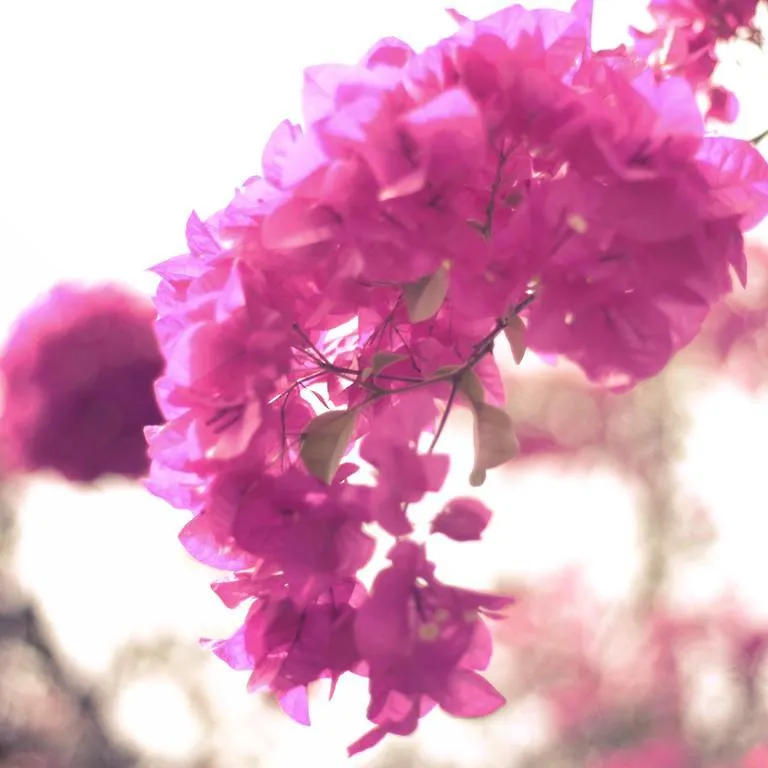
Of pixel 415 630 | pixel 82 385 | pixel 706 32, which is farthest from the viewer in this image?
pixel 82 385

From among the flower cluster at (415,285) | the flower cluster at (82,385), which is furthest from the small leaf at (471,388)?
the flower cluster at (82,385)

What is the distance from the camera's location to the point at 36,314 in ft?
3.91

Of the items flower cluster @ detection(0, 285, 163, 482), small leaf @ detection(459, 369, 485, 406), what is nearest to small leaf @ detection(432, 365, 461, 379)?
small leaf @ detection(459, 369, 485, 406)

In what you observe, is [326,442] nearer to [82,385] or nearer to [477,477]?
[477,477]

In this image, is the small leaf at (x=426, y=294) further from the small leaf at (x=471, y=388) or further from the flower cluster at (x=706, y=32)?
the flower cluster at (x=706, y=32)

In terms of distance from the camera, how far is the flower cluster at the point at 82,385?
113 centimetres

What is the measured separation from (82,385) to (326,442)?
81cm

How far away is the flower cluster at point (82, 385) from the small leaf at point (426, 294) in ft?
2.67

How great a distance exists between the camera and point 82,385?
1122 mm

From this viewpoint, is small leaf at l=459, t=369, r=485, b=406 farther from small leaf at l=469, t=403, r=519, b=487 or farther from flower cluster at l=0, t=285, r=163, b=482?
flower cluster at l=0, t=285, r=163, b=482

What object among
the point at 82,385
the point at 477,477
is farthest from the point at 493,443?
the point at 82,385

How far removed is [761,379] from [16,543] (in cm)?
104

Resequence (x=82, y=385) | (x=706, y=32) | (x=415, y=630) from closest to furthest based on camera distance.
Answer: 1. (x=415, y=630)
2. (x=706, y=32)
3. (x=82, y=385)

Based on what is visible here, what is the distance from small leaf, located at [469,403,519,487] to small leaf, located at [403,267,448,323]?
5cm
